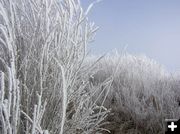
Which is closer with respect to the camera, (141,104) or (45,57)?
(45,57)

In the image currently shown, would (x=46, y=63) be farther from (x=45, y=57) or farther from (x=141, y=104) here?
(x=141, y=104)

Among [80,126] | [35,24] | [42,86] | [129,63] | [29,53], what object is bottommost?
[80,126]

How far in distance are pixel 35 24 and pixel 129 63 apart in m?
5.39

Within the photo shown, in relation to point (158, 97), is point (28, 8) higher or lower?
higher

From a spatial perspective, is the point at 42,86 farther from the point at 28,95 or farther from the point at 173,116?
the point at 173,116

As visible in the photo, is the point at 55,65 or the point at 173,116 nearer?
the point at 55,65

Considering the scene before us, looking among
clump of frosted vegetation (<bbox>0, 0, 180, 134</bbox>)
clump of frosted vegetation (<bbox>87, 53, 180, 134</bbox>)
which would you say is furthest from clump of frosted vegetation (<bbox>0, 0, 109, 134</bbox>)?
clump of frosted vegetation (<bbox>87, 53, 180, 134</bbox>)

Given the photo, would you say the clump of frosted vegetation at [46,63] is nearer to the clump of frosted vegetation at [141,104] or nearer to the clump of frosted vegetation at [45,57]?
the clump of frosted vegetation at [45,57]

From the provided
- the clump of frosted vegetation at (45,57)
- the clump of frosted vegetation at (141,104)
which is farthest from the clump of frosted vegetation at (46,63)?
the clump of frosted vegetation at (141,104)

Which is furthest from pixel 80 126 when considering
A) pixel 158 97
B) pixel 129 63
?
pixel 129 63

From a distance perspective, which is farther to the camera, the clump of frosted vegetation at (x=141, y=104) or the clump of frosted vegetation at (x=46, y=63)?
the clump of frosted vegetation at (x=141, y=104)

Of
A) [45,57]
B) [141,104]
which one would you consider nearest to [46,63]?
[45,57]

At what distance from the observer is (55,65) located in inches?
142

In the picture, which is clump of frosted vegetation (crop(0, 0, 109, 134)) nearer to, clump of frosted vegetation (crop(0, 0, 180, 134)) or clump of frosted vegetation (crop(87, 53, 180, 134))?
clump of frosted vegetation (crop(0, 0, 180, 134))
